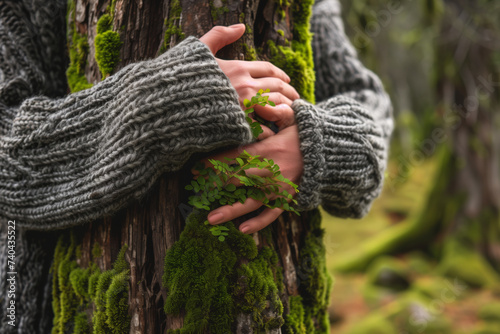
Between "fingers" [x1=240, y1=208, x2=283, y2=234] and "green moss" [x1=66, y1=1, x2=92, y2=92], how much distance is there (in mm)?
715

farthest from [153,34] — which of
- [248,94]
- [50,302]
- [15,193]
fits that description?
[50,302]

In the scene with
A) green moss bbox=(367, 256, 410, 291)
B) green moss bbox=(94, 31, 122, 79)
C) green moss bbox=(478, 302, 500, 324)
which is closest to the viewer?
green moss bbox=(94, 31, 122, 79)

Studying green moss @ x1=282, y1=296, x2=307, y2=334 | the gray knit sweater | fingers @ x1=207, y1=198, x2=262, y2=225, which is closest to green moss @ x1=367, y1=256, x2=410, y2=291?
the gray knit sweater

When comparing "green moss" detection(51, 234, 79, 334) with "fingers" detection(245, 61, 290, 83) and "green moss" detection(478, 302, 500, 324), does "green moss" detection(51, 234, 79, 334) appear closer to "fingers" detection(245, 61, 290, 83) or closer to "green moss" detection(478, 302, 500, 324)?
"fingers" detection(245, 61, 290, 83)

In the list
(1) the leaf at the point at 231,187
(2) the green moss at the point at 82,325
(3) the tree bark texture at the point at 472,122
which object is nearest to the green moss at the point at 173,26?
(1) the leaf at the point at 231,187

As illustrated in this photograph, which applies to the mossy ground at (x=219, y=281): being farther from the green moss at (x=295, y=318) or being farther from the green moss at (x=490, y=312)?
the green moss at (x=490, y=312)

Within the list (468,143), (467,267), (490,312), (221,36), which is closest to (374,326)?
(490,312)

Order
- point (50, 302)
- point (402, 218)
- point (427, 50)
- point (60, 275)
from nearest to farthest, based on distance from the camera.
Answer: point (60, 275) < point (50, 302) < point (427, 50) < point (402, 218)

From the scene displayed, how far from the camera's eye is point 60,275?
132cm

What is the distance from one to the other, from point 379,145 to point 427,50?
4.67 metres

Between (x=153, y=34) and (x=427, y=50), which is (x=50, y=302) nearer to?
(x=153, y=34)

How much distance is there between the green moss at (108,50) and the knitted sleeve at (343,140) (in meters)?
0.60

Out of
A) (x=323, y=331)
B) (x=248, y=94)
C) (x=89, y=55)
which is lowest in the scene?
(x=323, y=331)

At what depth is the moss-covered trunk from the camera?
1.13 metres
